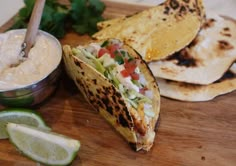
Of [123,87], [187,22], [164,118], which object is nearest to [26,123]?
[123,87]

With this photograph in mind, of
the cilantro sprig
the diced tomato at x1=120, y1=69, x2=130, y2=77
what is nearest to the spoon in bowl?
the cilantro sprig

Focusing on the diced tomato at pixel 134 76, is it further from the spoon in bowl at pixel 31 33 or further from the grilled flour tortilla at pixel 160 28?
the spoon in bowl at pixel 31 33

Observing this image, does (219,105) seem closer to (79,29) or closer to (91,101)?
(91,101)

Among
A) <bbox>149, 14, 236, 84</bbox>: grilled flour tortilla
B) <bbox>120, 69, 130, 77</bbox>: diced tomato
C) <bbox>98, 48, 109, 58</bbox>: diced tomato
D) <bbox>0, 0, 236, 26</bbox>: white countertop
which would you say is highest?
<bbox>98, 48, 109, 58</bbox>: diced tomato

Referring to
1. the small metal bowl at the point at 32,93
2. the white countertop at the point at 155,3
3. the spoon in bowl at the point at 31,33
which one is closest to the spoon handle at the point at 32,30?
the spoon in bowl at the point at 31,33

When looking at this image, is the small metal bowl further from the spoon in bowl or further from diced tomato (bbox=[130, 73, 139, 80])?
diced tomato (bbox=[130, 73, 139, 80])

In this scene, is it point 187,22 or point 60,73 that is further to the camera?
point 187,22

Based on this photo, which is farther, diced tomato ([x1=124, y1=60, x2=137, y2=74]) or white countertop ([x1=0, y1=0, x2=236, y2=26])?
white countertop ([x1=0, y1=0, x2=236, y2=26])

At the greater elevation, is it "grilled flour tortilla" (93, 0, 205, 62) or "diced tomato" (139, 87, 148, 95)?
"grilled flour tortilla" (93, 0, 205, 62)
